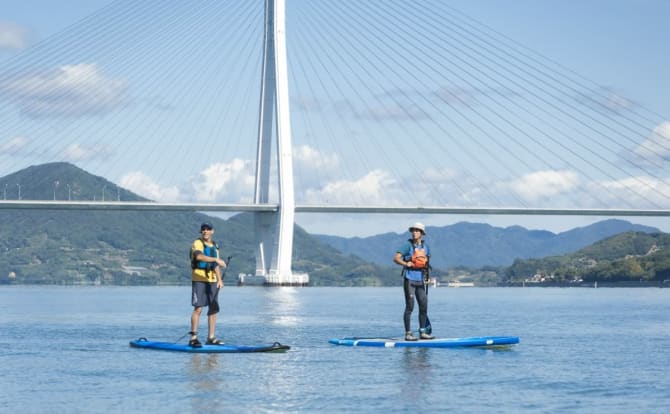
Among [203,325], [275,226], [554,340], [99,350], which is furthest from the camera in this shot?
[275,226]

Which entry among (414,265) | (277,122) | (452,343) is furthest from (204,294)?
(277,122)

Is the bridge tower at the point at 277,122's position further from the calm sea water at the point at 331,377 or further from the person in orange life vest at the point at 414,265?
the person in orange life vest at the point at 414,265

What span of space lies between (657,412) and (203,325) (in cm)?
1854

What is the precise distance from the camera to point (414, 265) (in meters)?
21.2

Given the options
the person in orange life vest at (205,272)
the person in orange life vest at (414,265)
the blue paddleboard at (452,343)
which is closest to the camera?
the person in orange life vest at (205,272)

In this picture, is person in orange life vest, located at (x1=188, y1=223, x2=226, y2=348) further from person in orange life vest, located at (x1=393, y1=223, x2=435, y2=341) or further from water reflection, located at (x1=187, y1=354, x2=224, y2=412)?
person in orange life vest, located at (x1=393, y1=223, x2=435, y2=341)

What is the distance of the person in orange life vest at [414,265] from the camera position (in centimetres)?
2094

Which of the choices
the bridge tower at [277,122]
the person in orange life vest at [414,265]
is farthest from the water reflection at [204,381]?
the bridge tower at [277,122]

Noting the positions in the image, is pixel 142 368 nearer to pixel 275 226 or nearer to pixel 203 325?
pixel 203 325

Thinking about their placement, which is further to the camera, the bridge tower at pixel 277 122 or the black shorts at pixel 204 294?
the bridge tower at pixel 277 122

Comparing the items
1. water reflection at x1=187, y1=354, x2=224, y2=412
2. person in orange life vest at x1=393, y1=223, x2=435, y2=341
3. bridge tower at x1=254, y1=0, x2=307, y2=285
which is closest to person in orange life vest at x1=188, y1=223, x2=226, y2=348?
water reflection at x1=187, y1=354, x2=224, y2=412

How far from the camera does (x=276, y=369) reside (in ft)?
59.3

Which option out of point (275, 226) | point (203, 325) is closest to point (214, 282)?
point (203, 325)

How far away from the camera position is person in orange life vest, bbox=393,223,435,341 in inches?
824
